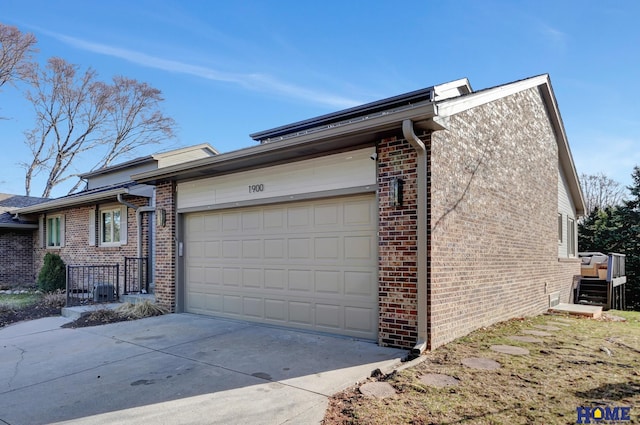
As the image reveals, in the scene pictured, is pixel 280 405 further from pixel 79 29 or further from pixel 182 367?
pixel 79 29

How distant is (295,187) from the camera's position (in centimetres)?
695

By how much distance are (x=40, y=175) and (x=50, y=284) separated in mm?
18130

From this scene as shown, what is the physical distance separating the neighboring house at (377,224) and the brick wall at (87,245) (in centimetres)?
279

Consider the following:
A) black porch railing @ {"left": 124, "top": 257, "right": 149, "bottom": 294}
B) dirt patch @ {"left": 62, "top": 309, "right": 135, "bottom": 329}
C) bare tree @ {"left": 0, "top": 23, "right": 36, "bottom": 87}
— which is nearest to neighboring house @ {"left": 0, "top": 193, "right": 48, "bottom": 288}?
black porch railing @ {"left": 124, "top": 257, "right": 149, "bottom": 294}

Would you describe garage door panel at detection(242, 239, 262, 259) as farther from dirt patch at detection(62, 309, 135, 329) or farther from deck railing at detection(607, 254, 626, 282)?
deck railing at detection(607, 254, 626, 282)

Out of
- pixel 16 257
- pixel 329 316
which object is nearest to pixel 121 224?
pixel 329 316

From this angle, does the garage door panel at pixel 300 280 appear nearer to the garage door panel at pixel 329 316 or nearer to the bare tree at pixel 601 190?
the garage door panel at pixel 329 316

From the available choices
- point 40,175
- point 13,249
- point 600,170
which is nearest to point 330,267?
point 13,249

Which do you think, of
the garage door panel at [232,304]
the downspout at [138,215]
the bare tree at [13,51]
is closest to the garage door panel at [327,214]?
the garage door panel at [232,304]

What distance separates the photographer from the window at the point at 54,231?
14984 mm

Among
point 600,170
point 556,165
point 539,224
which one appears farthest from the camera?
point 600,170

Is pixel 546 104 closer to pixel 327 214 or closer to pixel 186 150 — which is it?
pixel 327 214

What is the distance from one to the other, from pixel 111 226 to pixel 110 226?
73 millimetres

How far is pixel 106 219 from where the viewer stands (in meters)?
12.9
